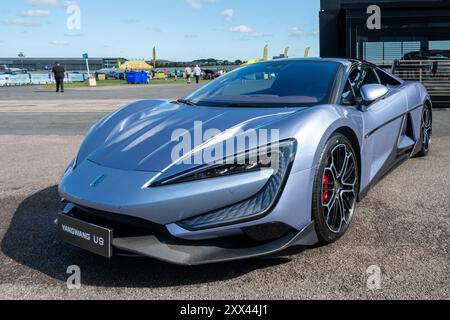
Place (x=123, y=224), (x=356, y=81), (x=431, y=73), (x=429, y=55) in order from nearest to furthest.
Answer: (x=123, y=224) < (x=356, y=81) < (x=431, y=73) < (x=429, y=55)

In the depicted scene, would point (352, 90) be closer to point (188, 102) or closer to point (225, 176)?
point (188, 102)

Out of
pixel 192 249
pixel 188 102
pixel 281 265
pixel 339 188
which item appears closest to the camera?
pixel 192 249

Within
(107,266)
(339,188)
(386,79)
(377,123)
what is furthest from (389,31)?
(107,266)

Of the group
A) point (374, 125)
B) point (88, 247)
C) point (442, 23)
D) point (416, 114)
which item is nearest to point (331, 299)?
point (88, 247)

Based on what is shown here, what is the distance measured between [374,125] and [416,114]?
1423 mm

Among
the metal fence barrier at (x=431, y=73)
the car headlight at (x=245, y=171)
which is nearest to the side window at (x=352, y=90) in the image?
the car headlight at (x=245, y=171)

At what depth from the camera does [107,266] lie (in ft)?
8.68

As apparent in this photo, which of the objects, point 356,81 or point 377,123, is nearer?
point 377,123

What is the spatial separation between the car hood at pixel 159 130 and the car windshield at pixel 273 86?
0.23 meters

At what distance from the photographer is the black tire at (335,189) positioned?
2600 millimetres

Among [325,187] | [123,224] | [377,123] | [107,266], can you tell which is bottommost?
[107,266]

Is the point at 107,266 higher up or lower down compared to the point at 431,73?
lower down

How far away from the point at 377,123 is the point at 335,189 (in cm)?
95
